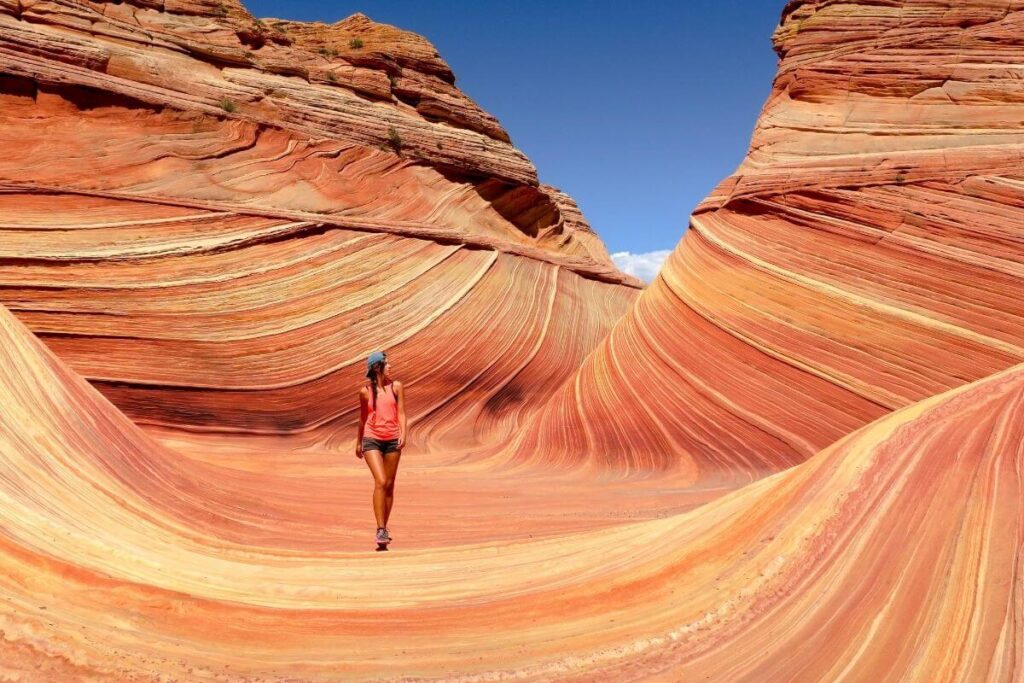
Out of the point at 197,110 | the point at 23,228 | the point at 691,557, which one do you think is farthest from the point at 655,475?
the point at 197,110

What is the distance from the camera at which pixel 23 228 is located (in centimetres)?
851

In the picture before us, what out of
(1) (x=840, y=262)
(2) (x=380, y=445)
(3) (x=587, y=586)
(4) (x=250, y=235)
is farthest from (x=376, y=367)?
(4) (x=250, y=235)

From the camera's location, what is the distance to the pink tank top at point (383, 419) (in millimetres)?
4473

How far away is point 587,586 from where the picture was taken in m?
3.37

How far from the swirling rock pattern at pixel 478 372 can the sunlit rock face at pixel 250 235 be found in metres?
0.05

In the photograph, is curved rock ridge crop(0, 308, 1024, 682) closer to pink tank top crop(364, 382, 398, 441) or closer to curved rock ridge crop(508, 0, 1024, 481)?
pink tank top crop(364, 382, 398, 441)

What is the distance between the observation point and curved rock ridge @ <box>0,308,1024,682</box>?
268 cm

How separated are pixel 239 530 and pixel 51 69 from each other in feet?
26.8

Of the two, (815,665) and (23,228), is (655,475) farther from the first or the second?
(23,228)

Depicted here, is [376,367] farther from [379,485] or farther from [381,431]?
[379,485]

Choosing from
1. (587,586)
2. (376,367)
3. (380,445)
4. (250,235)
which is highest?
(250,235)

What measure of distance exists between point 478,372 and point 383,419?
616cm

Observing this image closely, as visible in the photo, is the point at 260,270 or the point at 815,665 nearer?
the point at 815,665

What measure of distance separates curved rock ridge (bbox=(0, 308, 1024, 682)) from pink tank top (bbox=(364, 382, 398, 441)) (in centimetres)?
71
